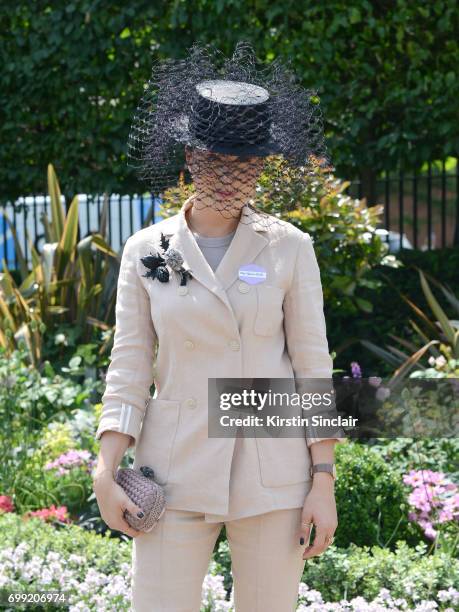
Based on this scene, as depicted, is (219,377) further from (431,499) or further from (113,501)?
(431,499)

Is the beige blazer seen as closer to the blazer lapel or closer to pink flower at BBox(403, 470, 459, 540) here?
the blazer lapel

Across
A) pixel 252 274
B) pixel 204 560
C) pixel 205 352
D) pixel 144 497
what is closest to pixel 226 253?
pixel 252 274

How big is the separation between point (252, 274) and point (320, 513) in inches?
22.4

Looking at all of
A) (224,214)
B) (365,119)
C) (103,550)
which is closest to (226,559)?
(103,550)

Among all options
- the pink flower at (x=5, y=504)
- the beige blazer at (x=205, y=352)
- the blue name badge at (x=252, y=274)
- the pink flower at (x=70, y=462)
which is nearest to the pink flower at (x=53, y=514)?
the pink flower at (x=5, y=504)

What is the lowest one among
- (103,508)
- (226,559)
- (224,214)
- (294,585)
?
(226,559)

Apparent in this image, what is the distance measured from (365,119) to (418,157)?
1.44 ft

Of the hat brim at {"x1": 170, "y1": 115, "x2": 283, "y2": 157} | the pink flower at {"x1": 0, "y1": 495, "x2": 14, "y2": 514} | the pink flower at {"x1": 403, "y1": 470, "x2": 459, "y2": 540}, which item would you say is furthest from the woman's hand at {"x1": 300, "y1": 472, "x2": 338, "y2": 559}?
the pink flower at {"x1": 0, "y1": 495, "x2": 14, "y2": 514}

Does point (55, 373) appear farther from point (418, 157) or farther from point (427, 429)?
point (418, 157)

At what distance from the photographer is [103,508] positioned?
2.36 meters

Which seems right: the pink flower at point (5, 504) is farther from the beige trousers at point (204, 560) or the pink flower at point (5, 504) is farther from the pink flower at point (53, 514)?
the beige trousers at point (204, 560)

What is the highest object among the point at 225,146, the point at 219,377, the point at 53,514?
the point at 225,146

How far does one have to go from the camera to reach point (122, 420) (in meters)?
2.39

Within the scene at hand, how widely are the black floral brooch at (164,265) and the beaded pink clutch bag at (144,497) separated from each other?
458 millimetres
